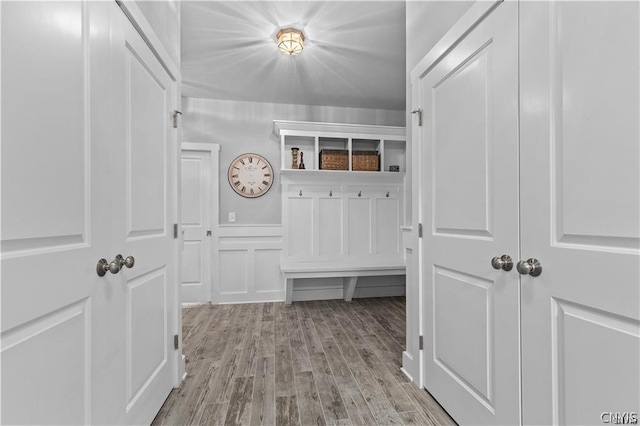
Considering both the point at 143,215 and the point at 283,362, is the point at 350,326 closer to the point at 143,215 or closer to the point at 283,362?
the point at 283,362

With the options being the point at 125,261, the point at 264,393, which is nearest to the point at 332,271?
the point at 264,393

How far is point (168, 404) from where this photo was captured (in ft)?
5.51

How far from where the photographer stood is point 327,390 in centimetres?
182

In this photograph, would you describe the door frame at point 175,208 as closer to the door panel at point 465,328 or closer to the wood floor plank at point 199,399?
the wood floor plank at point 199,399

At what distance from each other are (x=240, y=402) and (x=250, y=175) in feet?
8.84

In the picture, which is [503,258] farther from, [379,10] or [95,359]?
[379,10]

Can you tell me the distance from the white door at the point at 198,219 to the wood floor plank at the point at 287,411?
7.71 ft

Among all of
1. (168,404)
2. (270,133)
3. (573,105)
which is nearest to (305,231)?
(270,133)

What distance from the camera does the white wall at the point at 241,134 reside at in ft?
12.4

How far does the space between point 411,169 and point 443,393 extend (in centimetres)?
133

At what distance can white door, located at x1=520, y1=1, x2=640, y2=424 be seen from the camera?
30.9 inches

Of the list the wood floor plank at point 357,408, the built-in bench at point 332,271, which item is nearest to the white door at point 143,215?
the wood floor plank at point 357,408

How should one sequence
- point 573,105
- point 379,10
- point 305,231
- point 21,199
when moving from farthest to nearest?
1. point 305,231
2. point 379,10
3. point 573,105
4. point 21,199

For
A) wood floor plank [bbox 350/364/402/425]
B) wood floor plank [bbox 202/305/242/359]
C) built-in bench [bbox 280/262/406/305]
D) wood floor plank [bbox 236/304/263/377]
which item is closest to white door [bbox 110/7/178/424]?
wood floor plank [bbox 236/304/263/377]
